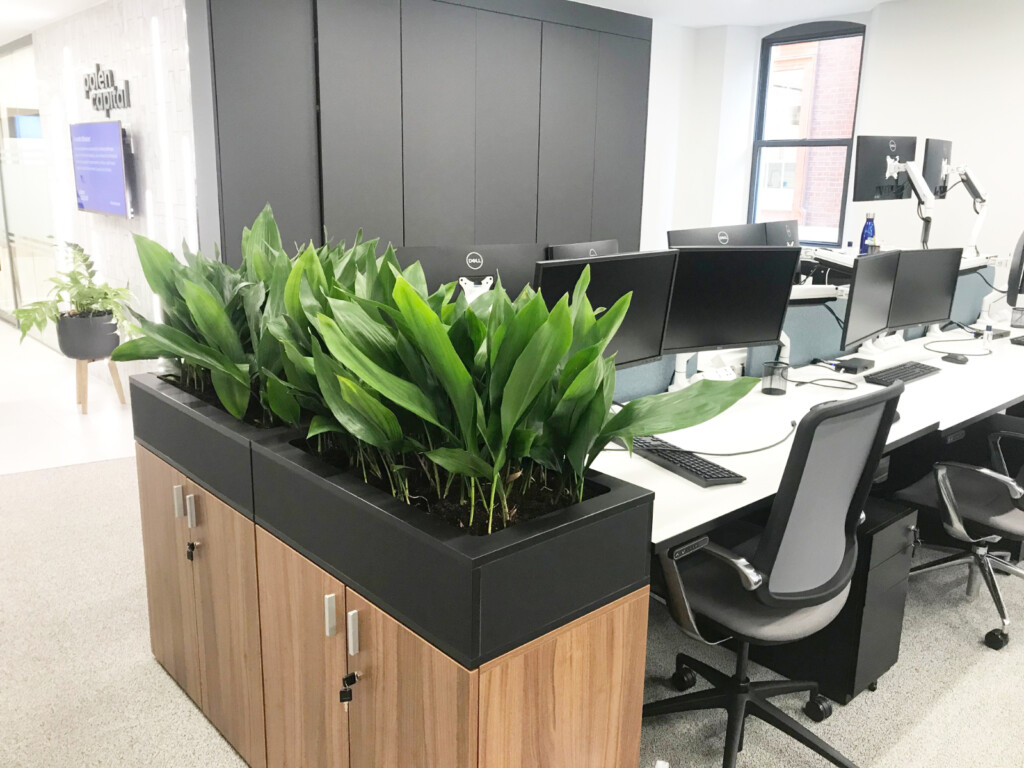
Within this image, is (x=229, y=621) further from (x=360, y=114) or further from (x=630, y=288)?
(x=360, y=114)

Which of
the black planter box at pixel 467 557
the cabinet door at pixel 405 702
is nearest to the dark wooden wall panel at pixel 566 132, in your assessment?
the black planter box at pixel 467 557

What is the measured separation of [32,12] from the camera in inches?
202

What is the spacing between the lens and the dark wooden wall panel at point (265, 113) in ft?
13.2

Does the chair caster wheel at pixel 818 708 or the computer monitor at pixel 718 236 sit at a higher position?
the computer monitor at pixel 718 236

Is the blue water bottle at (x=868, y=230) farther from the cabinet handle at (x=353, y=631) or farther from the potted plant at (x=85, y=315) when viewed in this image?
the potted plant at (x=85, y=315)

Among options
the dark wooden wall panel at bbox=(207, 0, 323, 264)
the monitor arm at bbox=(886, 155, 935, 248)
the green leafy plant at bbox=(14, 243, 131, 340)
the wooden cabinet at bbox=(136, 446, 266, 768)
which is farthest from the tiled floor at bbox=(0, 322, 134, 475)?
the monitor arm at bbox=(886, 155, 935, 248)

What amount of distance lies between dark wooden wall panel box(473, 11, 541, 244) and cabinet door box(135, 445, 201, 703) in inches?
135

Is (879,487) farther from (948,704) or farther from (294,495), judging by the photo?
(294,495)

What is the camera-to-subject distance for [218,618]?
6.26 feet

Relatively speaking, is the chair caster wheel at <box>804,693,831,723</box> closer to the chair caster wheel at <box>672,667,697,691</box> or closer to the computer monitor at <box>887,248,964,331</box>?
the chair caster wheel at <box>672,667,697,691</box>

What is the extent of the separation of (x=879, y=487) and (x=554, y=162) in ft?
11.1

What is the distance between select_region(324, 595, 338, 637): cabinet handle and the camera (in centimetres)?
145

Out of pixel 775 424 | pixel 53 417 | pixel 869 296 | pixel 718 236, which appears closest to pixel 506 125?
pixel 718 236

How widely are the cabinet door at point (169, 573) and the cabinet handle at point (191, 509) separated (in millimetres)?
44
